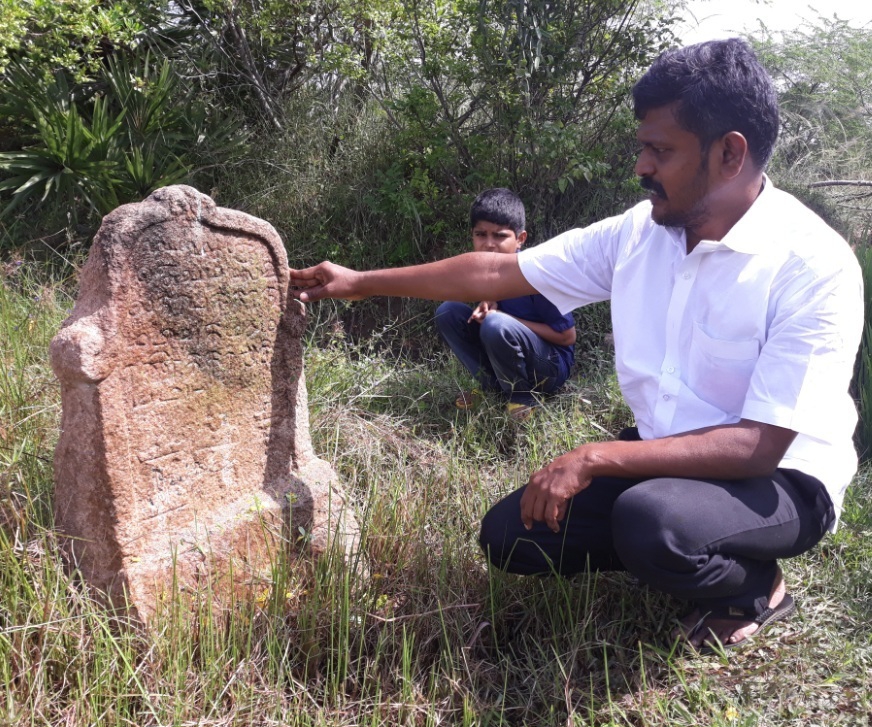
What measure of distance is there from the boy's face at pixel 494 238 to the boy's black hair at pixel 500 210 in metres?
0.02

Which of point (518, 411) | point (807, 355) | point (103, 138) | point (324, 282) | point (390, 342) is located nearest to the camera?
point (807, 355)

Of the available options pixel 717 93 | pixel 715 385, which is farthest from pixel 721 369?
pixel 717 93

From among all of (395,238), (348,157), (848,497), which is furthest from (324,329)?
(848,497)

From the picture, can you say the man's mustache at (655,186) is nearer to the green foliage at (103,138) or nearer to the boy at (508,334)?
the boy at (508,334)

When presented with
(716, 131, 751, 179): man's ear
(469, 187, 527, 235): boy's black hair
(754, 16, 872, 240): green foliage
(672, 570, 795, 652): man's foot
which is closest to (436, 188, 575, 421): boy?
(469, 187, 527, 235): boy's black hair

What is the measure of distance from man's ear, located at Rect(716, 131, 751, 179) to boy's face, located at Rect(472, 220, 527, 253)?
1.78 metres

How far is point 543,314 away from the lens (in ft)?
12.9

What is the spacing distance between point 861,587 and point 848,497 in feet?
1.83

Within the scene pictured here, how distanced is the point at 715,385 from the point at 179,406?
146 cm

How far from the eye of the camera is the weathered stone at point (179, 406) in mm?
2098

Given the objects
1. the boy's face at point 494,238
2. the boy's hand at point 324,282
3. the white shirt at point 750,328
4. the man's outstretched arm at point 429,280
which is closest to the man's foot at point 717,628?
the white shirt at point 750,328

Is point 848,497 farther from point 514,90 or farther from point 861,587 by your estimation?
point 514,90

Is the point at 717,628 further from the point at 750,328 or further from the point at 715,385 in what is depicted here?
the point at 750,328

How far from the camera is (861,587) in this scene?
256 cm
